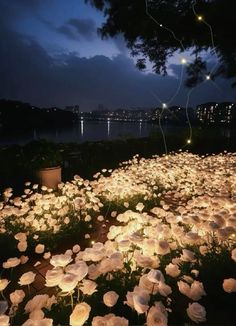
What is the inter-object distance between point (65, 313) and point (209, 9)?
7616mm

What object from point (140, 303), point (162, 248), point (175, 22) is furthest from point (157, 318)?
point (175, 22)

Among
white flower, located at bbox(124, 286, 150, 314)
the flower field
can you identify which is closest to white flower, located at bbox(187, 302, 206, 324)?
the flower field

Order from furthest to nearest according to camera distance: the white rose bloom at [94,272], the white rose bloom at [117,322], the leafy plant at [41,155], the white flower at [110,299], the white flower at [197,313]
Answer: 1. the leafy plant at [41,155]
2. the white rose bloom at [94,272]
3. the white flower at [110,299]
4. the white flower at [197,313]
5. the white rose bloom at [117,322]

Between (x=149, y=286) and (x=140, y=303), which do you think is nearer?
(x=140, y=303)

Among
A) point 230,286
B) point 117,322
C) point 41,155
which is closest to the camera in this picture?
point 117,322

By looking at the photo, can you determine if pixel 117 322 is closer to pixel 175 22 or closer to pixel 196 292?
pixel 196 292

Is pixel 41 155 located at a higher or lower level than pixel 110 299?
lower

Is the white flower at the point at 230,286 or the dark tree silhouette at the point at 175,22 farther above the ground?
the dark tree silhouette at the point at 175,22

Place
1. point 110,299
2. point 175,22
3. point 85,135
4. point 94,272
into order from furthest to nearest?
point 85,135 < point 175,22 < point 94,272 < point 110,299

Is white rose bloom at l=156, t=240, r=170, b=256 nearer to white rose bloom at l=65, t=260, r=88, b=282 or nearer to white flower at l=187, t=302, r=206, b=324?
white flower at l=187, t=302, r=206, b=324

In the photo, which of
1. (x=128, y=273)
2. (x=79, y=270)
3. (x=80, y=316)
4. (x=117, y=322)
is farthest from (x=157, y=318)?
→ (x=128, y=273)

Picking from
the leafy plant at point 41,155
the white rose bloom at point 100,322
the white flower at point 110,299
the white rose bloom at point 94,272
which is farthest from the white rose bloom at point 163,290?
the leafy plant at point 41,155

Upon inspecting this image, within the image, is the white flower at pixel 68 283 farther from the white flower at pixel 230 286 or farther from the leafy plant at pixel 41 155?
the leafy plant at pixel 41 155

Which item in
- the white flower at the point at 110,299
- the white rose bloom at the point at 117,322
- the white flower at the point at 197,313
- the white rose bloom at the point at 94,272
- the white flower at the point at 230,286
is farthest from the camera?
the white rose bloom at the point at 94,272
